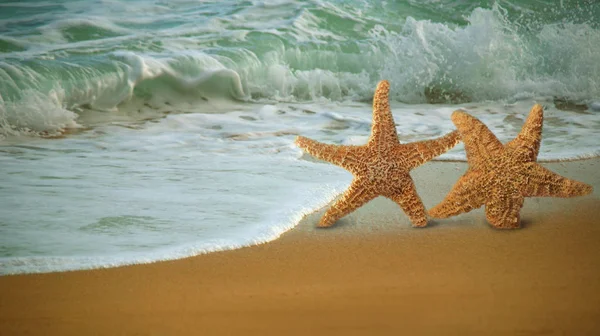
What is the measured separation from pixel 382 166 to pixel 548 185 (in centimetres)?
90

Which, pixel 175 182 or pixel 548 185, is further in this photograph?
pixel 175 182

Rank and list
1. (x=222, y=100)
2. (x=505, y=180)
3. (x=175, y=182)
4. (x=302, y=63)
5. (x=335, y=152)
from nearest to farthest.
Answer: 1. (x=505, y=180)
2. (x=335, y=152)
3. (x=175, y=182)
4. (x=222, y=100)
5. (x=302, y=63)

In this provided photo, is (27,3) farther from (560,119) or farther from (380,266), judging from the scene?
(380,266)

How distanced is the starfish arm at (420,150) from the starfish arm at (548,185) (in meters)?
0.46

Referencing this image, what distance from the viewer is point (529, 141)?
3.98m

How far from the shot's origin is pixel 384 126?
4012mm

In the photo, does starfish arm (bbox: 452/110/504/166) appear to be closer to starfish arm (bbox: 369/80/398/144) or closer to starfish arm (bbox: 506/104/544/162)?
starfish arm (bbox: 506/104/544/162)

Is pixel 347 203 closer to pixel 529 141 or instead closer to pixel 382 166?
pixel 382 166

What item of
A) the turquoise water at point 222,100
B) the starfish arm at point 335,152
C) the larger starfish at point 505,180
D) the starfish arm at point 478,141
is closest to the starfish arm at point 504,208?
the larger starfish at point 505,180

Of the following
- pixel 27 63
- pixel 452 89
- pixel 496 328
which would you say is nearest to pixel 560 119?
pixel 452 89

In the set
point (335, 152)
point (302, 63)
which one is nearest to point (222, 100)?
point (302, 63)

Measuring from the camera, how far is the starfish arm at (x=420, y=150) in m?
3.99

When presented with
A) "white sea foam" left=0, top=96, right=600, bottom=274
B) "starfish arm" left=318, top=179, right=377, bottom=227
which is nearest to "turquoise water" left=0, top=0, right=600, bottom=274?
"white sea foam" left=0, top=96, right=600, bottom=274

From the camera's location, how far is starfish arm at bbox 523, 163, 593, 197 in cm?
394
